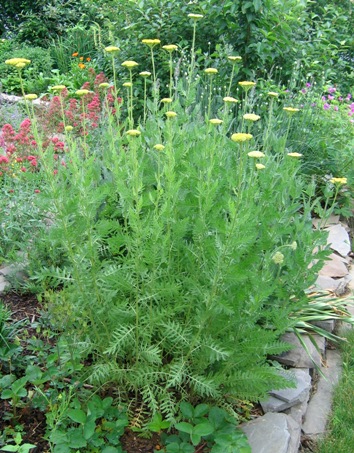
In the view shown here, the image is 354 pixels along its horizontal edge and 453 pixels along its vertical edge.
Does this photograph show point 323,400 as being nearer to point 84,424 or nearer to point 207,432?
point 207,432

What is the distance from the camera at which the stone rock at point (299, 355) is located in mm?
2949

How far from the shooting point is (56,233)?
6.88 feet

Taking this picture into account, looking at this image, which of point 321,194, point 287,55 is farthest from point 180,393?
point 287,55

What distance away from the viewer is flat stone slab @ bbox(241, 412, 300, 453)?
2.32 meters

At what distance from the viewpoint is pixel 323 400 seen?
9.46 feet

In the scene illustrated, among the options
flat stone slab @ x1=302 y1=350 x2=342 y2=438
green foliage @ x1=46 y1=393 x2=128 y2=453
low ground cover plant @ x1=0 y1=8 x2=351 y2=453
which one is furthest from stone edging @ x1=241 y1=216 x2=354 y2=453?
green foliage @ x1=46 y1=393 x2=128 y2=453

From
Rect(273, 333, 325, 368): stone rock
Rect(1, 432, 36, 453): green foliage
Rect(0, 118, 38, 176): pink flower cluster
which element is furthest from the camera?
Rect(0, 118, 38, 176): pink flower cluster

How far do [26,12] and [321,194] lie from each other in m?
7.08

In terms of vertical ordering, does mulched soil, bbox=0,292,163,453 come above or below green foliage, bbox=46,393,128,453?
below

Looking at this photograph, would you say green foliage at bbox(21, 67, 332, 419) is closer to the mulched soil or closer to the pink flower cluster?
the mulched soil

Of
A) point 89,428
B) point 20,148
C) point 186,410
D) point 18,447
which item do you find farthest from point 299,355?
point 20,148

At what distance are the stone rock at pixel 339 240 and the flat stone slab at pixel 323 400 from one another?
3.80 ft

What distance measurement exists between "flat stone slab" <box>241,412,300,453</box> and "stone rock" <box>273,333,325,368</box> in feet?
1.46

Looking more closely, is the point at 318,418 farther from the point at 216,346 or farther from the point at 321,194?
the point at 321,194
